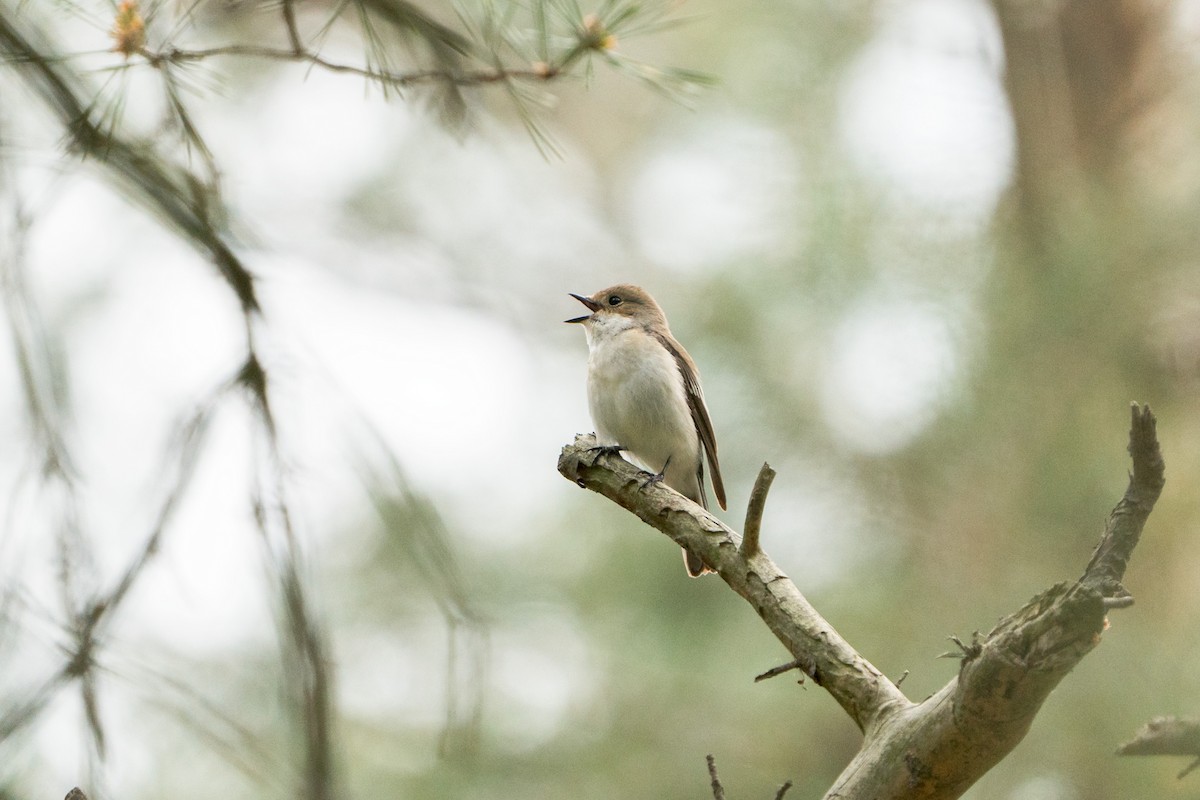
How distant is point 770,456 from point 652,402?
0.70m

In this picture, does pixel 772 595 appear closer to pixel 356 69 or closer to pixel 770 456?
pixel 356 69

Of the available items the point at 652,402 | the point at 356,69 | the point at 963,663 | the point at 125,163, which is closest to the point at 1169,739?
the point at 963,663

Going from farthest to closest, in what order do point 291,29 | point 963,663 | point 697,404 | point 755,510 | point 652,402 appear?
point 697,404
point 652,402
point 291,29
point 755,510
point 963,663

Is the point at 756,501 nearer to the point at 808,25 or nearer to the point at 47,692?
the point at 47,692

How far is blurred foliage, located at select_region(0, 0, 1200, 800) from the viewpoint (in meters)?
2.76

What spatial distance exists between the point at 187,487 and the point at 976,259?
344 cm

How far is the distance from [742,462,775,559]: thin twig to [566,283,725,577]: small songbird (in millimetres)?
2037

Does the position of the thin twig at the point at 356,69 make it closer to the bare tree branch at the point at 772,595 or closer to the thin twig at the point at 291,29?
the thin twig at the point at 291,29

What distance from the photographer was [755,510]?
94.3 inches

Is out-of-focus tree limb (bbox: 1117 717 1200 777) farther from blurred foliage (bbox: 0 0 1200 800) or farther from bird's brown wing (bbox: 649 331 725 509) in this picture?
bird's brown wing (bbox: 649 331 725 509)

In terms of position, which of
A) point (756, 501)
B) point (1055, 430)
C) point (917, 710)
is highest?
point (1055, 430)

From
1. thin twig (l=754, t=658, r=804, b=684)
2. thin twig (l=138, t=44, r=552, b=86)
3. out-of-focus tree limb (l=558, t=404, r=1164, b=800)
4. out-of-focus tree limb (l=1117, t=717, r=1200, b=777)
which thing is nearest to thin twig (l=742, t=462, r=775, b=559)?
out-of-focus tree limb (l=558, t=404, r=1164, b=800)

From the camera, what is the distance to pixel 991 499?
15.5 ft

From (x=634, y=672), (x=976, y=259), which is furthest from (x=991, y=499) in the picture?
(x=634, y=672)
